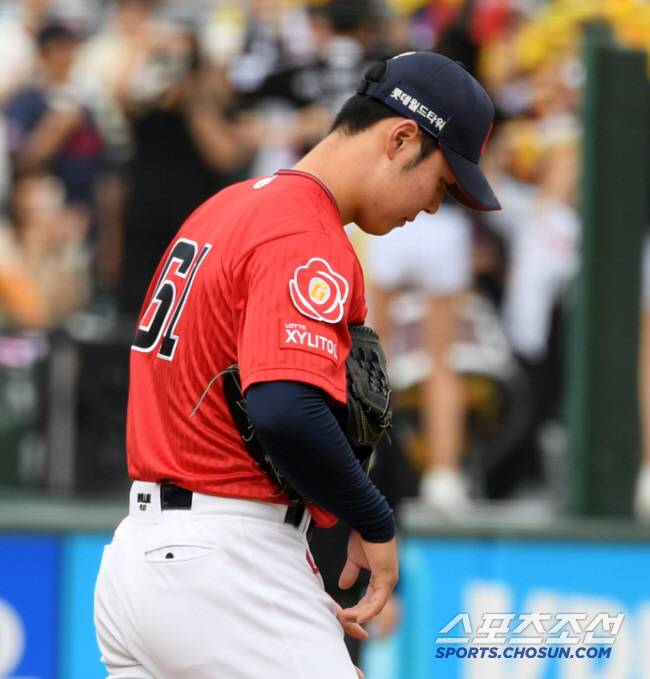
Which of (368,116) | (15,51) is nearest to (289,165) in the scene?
(15,51)

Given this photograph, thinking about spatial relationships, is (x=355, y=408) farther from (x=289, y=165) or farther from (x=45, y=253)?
(x=45, y=253)

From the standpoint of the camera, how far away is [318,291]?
87.4 inches

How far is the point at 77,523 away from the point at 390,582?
2.57 meters

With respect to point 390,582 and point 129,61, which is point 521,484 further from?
point 390,582

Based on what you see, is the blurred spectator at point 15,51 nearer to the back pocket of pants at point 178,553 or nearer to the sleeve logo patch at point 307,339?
the back pocket of pants at point 178,553

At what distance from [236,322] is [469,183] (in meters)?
0.59

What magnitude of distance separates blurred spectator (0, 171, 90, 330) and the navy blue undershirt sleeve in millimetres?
2860

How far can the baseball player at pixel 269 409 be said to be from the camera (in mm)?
2197

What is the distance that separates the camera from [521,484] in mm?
5023

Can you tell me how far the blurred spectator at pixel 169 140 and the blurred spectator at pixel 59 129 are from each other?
171mm

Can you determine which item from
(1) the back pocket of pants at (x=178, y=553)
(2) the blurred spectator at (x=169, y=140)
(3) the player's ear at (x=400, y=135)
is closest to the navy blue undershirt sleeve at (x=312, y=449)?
(1) the back pocket of pants at (x=178, y=553)

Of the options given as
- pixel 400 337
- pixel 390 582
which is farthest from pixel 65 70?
pixel 390 582
